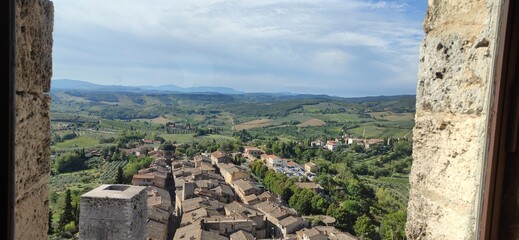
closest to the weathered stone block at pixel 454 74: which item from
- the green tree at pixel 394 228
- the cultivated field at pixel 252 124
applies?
the green tree at pixel 394 228

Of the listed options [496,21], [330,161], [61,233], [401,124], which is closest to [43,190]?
[496,21]

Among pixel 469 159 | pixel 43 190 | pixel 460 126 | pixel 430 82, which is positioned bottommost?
pixel 43 190

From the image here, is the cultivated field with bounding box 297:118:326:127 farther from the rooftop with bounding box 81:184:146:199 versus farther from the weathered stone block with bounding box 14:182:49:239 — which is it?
the weathered stone block with bounding box 14:182:49:239

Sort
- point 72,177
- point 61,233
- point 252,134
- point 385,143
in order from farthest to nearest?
1. point 252,134
2. point 385,143
3. point 72,177
4. point 61,233

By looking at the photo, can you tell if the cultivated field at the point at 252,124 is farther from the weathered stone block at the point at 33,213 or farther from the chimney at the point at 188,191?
the weathered stone block at the point at 33,213

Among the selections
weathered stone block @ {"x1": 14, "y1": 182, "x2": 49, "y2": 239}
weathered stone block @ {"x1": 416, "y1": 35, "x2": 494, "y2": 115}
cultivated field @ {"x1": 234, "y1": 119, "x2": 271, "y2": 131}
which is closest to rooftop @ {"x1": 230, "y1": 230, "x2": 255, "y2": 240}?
weathered stone block @ {"x1": 14, "y1": 182, "x2": 49, "y2": 239}

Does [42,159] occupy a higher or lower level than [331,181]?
higher

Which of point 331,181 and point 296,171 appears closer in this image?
point 331,181

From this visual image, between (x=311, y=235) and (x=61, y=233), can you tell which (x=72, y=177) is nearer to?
(x=61, y=233)
